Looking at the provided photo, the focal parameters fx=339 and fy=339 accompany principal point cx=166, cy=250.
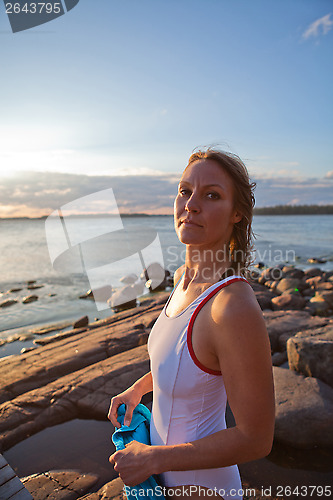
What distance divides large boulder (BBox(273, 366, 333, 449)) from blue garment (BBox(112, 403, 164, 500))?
2.80 meters

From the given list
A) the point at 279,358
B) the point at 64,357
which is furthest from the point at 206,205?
the point at 64,357

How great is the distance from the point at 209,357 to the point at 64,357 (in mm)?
5254

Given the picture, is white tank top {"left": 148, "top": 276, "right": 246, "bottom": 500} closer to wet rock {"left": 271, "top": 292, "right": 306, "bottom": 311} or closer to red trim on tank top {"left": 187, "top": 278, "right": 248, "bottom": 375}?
red trim on tank top {"left": 187, "top": 278, "right": 248, "bottom": 375}

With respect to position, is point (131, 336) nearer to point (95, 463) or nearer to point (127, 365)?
point (127, 365)

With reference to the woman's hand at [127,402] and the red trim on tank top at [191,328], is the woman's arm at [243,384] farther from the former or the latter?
the woman's hand at [127,402]

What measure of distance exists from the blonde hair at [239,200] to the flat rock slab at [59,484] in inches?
120

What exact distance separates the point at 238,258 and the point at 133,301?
37.3 feet

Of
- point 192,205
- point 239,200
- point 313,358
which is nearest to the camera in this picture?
point 192,205

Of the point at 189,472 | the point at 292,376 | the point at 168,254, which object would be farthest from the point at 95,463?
the point at 168,254

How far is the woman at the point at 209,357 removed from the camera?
45.2 inches

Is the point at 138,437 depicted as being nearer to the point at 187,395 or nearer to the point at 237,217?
the point at 187,395

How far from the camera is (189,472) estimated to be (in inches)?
54.9

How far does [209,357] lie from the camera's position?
127 cm

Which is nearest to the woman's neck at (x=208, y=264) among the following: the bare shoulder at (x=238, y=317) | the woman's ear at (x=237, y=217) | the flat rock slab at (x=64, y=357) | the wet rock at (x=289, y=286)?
the woman's ear at (x=237, y=217)
